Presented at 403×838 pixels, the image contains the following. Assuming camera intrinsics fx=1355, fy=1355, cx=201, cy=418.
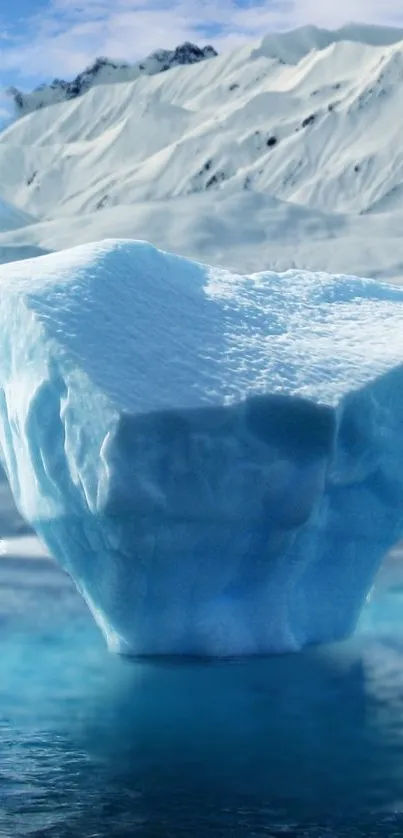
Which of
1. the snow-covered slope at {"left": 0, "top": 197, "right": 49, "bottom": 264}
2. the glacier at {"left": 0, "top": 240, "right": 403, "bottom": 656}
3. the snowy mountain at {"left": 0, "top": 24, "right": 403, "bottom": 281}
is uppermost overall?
the snowy mountain at {"left": 0, "top": 24, "right": 403, "bottom": 281}

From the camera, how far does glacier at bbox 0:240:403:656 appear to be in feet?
19.5

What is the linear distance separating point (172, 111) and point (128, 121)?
312 cm

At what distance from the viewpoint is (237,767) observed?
504 cm

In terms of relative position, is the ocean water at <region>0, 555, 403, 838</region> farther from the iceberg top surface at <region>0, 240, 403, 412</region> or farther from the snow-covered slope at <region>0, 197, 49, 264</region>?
the snow-covered slope at <region>0, 197, 49, 264</region>

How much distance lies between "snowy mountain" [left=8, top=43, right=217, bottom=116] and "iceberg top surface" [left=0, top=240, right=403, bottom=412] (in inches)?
3091

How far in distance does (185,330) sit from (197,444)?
0.61 metres

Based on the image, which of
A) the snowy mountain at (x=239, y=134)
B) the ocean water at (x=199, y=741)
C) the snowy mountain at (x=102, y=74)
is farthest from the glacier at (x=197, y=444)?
the snowy mountain at (x=102, y=74)

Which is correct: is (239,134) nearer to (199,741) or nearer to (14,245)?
(14,245)

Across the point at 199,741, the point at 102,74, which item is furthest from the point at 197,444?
the point at 102,74

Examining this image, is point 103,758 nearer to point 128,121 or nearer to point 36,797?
point 36,797

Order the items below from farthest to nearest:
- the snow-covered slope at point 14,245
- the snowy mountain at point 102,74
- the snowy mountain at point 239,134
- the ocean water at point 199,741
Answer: the snowy mountain at point 102,74 < the snowy mountain at point 239,134 < the snow-covered slope at point 14,245 < the ocean water at point 199,741

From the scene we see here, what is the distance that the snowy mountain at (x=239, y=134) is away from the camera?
5094 cm

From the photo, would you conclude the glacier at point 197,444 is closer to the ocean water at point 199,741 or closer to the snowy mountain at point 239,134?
the ocean water at point 199,741

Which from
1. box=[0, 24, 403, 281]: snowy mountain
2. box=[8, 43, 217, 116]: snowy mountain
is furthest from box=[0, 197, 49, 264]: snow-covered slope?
box=[8, 43, 217, 116]: snowy mountain
